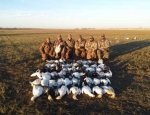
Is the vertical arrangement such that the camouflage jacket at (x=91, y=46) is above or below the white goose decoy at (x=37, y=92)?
above

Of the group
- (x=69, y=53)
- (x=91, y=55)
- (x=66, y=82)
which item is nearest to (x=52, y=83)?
(x=66, y=82)

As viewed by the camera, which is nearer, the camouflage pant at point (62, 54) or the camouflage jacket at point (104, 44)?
the camouflage pant at point (62, 54)

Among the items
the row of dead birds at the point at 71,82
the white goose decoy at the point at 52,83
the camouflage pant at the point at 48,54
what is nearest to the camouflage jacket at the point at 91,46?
the camouflage pant at the point at 48,54

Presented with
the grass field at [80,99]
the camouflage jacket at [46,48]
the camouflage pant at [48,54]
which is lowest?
the grass field at [80,99]

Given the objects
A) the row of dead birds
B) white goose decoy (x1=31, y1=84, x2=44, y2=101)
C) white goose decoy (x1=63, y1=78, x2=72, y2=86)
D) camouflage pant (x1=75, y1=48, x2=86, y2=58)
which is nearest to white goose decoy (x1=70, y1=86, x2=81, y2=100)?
the row of dead birds

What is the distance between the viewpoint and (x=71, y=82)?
30.4 ft

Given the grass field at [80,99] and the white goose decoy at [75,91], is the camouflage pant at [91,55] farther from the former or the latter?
the white goose decoy at [75,91]

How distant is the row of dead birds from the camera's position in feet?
27.4

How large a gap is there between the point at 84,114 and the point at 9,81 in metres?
4.48

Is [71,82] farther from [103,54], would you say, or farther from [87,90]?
[103,54]

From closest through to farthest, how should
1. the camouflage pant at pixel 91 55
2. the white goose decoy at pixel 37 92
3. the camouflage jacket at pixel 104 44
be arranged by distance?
the white goose decoy at pixel 37 92 < the camouflage pant at pixel 91 55 < the camouflage jacket at pixel 104 44

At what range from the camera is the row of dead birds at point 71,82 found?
8.34m

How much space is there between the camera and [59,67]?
451 inches

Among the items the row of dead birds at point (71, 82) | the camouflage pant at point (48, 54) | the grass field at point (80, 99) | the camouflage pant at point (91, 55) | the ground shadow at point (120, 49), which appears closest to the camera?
the grass field at point (80, 99)
